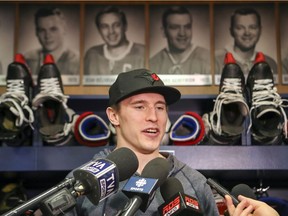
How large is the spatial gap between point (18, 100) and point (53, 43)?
1.88 feet

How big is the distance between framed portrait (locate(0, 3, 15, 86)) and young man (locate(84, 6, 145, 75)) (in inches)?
14.4

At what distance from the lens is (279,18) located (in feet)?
7.56

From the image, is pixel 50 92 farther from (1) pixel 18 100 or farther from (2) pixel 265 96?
(2) pixel 265 96

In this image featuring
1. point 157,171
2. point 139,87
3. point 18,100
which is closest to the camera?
point 157,171

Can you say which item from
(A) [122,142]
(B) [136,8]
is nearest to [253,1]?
(B) [136,8]

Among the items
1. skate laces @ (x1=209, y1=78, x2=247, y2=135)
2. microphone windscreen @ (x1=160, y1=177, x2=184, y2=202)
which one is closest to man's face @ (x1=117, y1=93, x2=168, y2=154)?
microphone windscreen @ (x1=160, y1=177, x2=184, y2=202)

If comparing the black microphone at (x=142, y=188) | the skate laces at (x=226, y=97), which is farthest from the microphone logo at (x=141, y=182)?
the skate laces at (x=226, y=97)

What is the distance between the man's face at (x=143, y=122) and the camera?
1.23 m

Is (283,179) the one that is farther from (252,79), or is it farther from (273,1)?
(273,1)

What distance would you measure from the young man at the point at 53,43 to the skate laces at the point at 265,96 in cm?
86

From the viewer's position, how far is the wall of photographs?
7.41 ft

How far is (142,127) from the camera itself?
4.05 ft

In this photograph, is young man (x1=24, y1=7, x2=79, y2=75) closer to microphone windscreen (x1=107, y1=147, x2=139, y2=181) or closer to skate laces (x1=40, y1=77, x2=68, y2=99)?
skate laces (x1=40, y1=77, x2=68, y2=99)

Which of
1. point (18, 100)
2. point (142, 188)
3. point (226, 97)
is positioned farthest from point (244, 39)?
point (142, 188)
